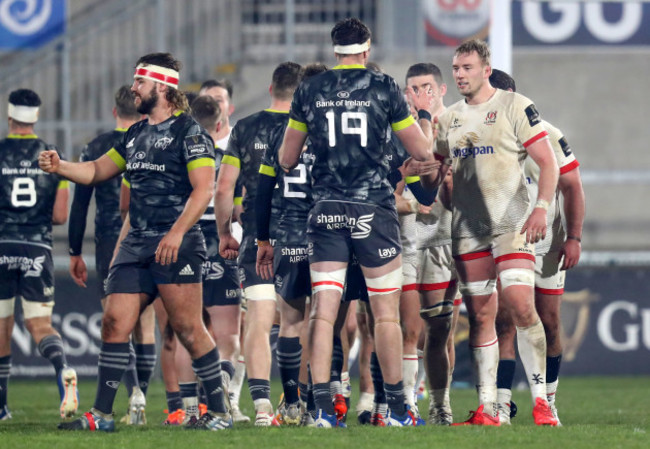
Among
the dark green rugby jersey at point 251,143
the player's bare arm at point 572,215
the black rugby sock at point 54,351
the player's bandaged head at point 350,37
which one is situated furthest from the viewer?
the black rugby sock at point 54,351

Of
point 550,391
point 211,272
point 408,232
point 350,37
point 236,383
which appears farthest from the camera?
point 236,383

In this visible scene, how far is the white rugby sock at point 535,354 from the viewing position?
8109 millimetres

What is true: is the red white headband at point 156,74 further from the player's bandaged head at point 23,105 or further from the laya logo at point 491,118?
the player's bandaged head at point 23,105

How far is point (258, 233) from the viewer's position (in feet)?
27.3

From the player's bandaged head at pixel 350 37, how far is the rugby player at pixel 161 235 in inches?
40.9

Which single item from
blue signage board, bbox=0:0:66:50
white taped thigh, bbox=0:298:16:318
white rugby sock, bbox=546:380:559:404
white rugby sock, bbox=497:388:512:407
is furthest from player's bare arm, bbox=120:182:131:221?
blue signage board, bbox=0:0:66:50

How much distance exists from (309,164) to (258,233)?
2.09 ft

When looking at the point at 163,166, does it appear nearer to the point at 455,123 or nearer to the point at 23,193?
the point at 455,123

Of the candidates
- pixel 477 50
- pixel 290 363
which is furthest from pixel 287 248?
pixel 477 50

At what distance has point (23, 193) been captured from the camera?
10.4m

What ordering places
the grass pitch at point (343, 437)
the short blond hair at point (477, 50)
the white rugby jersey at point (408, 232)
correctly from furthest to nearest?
the white rugby jersey at point (408, 232) < the short blond hair at point (477, 50) < the grass pitch at point (343, 437)

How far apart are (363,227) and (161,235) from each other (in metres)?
1.26

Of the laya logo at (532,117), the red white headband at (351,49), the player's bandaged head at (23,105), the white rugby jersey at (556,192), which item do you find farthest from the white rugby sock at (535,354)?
the player's bandaged head at (23,105)

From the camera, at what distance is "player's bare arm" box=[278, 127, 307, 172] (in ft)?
25.6
